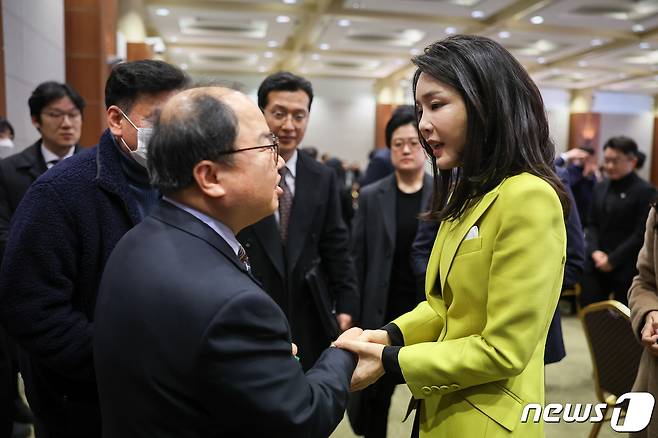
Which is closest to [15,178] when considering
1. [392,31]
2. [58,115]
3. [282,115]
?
[58,115]

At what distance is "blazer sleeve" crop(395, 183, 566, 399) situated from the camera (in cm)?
110

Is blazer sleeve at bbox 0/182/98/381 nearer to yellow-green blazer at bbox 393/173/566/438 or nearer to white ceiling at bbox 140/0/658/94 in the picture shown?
yellow-green blazer at bbox 393/173/566/438

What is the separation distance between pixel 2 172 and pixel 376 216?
6.57 feet

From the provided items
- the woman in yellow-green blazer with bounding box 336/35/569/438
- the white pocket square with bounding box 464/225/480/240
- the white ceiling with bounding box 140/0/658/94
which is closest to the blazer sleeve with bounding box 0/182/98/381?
the woman in yellow-green blazer with bounding box 336/35/569/438

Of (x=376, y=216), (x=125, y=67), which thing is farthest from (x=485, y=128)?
(x=376, y=216)

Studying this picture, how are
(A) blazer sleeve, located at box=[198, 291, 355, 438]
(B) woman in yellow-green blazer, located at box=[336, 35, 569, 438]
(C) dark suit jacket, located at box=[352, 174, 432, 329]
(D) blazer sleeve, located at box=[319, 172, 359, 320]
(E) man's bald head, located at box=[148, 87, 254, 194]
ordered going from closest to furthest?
1. (A) blazer sleeve, located at box=[198, 291, 355, 438]
2. (E) man's bald head, located at box=[148, 87, 254, 194]
3. (B) woman in yellow-green blazer, located at box=[336, 35, 569, 438]
4. (D) blazer sleeve, located at box=[319, 172, 359, 320]
5. (C) dark suit jacket, located at box=[352, 174, 432, 329]

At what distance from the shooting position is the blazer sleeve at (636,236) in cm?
426

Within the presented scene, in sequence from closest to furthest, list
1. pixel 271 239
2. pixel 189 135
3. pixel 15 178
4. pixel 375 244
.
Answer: pixel 189 135
pixel 271 239
pixel 375 244
pixel 15 178

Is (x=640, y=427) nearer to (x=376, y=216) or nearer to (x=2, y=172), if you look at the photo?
(x=376, y=216)

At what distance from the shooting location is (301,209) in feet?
7.45

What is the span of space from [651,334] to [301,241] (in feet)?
4.16

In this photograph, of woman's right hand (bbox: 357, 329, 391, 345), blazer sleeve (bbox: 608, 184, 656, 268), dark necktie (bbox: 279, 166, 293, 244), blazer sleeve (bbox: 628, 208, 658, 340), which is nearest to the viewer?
woman's right hand (bbox: 357, 329, 391, 345)

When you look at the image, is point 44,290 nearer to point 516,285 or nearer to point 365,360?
point 365,360

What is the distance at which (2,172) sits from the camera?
115 inches
